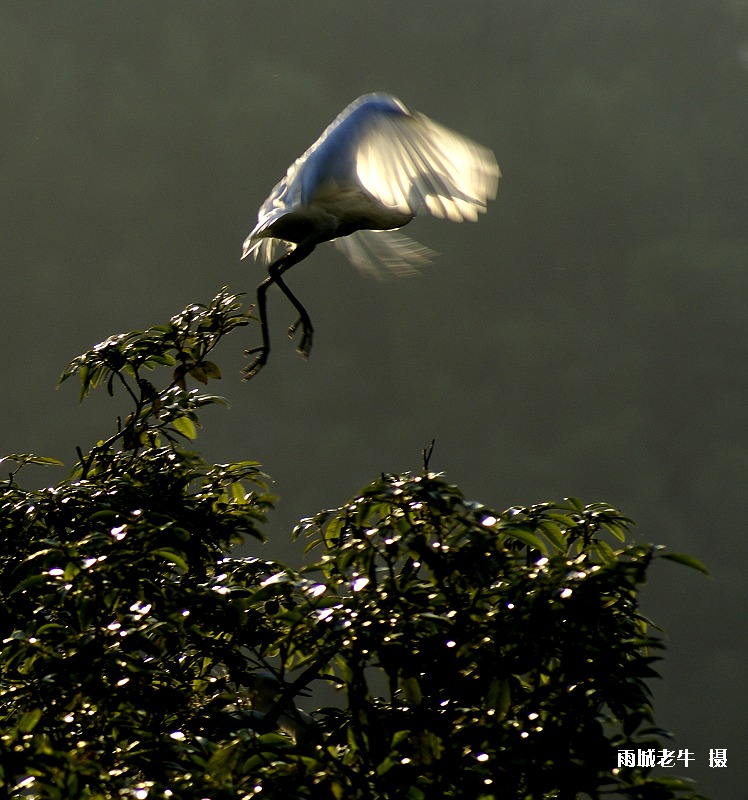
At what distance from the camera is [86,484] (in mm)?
1832

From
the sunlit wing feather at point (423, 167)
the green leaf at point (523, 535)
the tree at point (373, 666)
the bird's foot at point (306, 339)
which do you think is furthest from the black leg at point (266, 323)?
the green leaf at point (523, 535)

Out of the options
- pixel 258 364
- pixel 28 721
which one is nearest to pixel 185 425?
pixel 258 364

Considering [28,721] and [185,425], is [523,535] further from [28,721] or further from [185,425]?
[185,425]

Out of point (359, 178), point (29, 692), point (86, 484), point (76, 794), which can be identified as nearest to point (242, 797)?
point (76, 794)

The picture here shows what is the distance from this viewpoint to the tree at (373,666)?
1.22 m

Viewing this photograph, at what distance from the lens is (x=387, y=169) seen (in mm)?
1882

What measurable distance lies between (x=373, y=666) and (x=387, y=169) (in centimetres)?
94

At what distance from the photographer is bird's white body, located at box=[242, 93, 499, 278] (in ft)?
6.03

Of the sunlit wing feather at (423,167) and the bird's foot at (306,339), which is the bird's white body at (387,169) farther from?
the bird's foot at (306,339)

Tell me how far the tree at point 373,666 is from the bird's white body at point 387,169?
1.98ft

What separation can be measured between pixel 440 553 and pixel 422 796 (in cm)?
32

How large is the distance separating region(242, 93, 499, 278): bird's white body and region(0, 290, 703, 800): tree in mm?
605

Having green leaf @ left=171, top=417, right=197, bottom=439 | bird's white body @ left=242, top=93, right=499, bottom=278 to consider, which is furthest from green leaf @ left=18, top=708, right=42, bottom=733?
bird's white body @ left=242, top=93, right=499, bottom=278

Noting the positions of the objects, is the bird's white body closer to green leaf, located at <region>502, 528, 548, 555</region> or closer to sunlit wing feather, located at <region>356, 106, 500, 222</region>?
sunlit wing feather, located at <region>356, 106, 500, 222</region>
